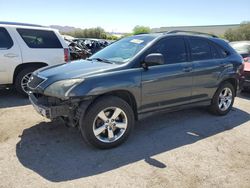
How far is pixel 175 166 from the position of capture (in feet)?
12.2

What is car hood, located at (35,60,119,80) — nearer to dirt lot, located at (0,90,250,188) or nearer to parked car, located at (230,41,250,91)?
dirt lot, located at (0,90,250,188)

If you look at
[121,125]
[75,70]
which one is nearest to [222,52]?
[121,125]

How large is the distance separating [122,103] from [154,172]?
3.71ft

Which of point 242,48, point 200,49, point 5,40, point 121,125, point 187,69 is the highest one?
point 5,40

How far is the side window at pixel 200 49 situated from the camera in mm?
5172

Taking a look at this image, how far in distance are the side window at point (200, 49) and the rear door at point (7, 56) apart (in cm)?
416

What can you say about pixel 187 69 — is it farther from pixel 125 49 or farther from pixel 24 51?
pixel 24 51

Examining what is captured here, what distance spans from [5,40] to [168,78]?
13.9ft

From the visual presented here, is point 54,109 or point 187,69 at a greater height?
point 187,69

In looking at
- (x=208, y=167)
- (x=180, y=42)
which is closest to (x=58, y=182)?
(x=208, y=167)

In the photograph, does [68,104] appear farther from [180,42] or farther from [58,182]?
[180,42]

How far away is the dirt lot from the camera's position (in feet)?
10.9

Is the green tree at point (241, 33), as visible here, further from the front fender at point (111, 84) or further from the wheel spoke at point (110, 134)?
the wheel spoke at point (110, 134)

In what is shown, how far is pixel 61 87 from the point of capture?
12.5 ft
